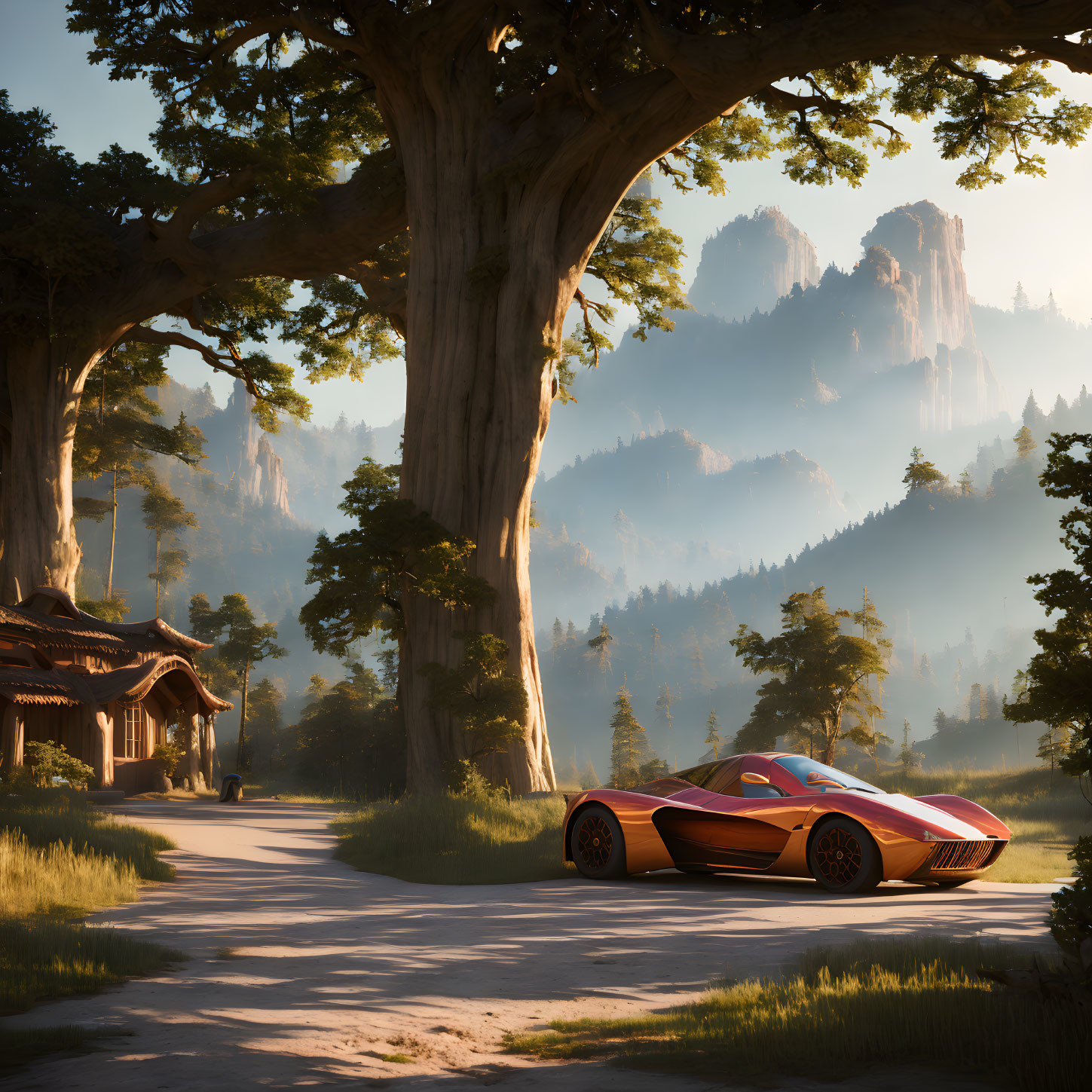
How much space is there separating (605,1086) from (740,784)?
5.92 m

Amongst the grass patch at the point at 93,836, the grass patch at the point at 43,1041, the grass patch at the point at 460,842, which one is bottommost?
the grass patch at the point at 460,842

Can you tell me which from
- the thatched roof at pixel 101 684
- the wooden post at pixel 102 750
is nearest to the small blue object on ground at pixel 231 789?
the wooden post at pixel 102 750

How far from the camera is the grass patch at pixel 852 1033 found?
333 centimetres

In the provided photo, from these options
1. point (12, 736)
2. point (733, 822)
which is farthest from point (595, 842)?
point (12, 736)

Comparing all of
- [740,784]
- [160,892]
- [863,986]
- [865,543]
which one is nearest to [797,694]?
[740,784]

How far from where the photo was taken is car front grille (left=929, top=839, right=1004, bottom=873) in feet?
26.5

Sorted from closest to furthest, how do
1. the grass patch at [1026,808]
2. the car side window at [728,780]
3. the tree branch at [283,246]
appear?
the car side window at [728,780] < the grass patch at [1026,808] < the tree branch at [283,246]

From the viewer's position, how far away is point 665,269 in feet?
76.6

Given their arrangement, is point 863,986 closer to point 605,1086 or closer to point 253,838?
point 605,1086

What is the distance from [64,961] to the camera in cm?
489

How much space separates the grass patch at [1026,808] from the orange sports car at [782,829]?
1553 mm

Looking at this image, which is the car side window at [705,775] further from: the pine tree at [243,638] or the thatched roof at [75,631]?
the pine tree at [243,638]

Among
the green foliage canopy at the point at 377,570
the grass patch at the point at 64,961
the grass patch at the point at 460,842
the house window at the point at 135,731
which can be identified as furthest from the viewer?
the house window at the point at 135,731

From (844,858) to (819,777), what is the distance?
78 centimetres
